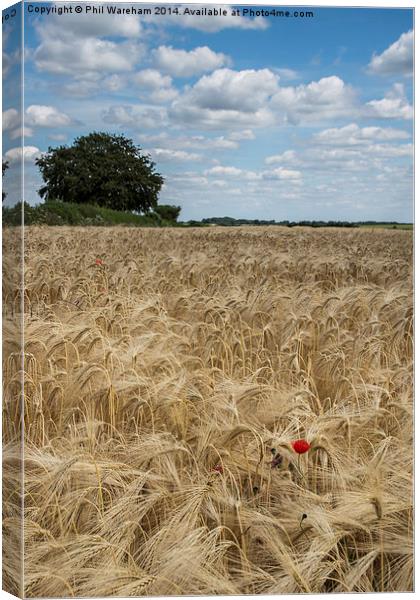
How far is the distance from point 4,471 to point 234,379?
947 millimetres

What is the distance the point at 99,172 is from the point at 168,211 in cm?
32

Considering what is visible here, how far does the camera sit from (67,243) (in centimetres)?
388

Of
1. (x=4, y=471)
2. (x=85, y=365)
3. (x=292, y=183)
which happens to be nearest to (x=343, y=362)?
(x=292, y=183)

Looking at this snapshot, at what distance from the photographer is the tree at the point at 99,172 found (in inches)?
143

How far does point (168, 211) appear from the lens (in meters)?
3.76

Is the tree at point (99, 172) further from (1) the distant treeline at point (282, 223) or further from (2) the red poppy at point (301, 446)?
(2) the red poppy at point (301, 446)

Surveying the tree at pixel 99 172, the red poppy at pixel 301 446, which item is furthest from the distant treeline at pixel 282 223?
the red poppy at pixel 301 446

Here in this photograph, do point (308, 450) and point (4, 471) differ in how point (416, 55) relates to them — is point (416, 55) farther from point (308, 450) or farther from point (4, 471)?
point (4, 471)

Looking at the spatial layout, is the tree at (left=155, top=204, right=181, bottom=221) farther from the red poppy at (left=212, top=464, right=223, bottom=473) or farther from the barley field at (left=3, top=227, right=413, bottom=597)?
the red poppy at (left=212, top=464, right=223, bottom=473)

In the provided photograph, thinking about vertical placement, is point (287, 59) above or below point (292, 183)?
above

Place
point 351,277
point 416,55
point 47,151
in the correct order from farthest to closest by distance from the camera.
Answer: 1. point 351,277
2. point 416,55
3. point 47,151

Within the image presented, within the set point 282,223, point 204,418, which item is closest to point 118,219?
point 282,223

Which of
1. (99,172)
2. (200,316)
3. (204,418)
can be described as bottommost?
(204,418)

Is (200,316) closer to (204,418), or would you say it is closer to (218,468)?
(204,418)
